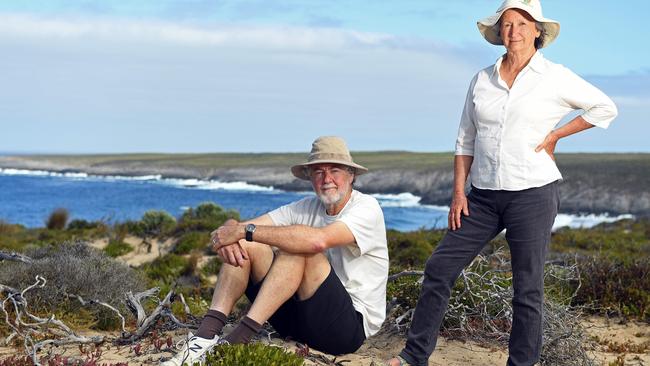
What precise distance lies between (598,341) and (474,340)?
1.37m

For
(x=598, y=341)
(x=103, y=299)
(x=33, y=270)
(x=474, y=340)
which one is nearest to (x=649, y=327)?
(x=598, y=341)

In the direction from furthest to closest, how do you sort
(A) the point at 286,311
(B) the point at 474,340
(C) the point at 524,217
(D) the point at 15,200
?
1. (D) the point at 15,200
2. (B) the point at 474,340
3. (A) the point at 286,311
4. (C) the point at 524,217

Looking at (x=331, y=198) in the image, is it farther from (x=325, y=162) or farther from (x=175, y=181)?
(x=175, y=181)

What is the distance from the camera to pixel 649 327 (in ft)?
24.8

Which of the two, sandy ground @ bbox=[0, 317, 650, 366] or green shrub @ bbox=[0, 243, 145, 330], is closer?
sandy ground @ bbox=[0, 317, 650, 366]

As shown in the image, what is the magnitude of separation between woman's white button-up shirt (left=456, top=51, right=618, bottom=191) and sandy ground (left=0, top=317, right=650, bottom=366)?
5.17 ft

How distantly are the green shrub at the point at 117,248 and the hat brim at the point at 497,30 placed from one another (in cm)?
1148

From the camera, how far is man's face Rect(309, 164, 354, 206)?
192 inches

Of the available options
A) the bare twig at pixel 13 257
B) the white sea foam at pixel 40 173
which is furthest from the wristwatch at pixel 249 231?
the white sea foam at pixel 40 173

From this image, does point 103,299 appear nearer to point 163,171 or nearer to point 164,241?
point 164,241

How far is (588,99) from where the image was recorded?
458 centimetres

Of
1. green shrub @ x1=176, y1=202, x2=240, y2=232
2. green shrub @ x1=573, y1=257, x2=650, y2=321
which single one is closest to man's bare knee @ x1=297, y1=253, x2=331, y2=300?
green shrub @ x1=573, y1=257, x2=650, y2=321

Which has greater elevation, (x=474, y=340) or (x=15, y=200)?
(x=474, y=340)

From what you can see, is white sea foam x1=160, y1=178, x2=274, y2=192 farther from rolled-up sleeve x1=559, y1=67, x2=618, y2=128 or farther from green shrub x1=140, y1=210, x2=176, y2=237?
rolled-up sleeve x1=559, y1=67, x2=618, y2=128
